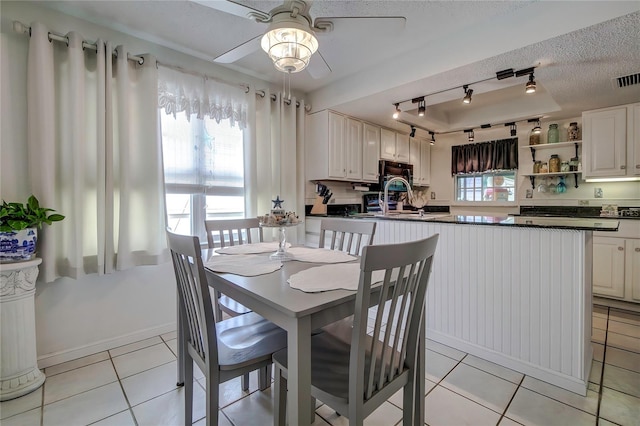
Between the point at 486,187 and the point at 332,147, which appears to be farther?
the point at 486,187

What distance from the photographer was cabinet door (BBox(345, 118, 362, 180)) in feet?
11.9

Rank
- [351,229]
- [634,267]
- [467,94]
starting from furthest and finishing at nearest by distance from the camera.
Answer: [634,267] → [467,94] → [351,229]

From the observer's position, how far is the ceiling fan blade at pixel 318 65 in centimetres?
184

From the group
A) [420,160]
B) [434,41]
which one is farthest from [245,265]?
[420,160]

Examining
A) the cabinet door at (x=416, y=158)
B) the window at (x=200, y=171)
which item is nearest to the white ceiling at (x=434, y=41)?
the window at (x=200, y=171)

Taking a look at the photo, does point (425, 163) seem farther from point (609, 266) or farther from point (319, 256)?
point (319, 256)

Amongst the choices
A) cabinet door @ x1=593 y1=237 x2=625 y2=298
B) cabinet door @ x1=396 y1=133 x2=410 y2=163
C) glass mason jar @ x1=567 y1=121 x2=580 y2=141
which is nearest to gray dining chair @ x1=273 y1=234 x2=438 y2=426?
cabinet door @ x1=593 y1=237 x2=625 y2=298

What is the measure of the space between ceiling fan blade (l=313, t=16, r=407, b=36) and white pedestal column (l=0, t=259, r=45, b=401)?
7.42 ft

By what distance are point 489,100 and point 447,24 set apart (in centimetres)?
242

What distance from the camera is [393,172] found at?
427cm

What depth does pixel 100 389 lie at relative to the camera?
181cm

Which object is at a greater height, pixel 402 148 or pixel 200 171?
pixel 402 148

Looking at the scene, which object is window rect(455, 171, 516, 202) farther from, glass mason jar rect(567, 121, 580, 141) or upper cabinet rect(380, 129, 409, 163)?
upper cabinet rect(380, 129, 409, 163)

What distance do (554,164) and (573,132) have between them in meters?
0.44
